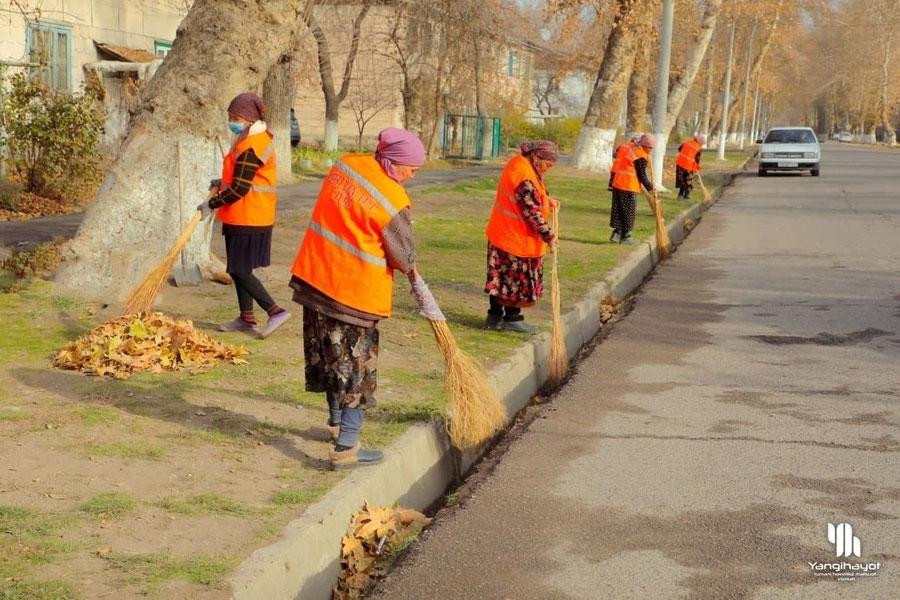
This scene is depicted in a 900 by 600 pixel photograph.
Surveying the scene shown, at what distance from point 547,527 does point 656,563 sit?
1.97 feet

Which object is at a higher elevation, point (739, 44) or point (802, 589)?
point (739, 44)

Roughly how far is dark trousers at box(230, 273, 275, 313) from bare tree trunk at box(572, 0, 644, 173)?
2005cm

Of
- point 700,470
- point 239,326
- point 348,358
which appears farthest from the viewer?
point 239,326

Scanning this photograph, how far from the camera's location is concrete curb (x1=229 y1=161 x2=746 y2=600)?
4.01 meters

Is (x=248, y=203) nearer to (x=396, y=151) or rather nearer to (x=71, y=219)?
(x=396, y=151)

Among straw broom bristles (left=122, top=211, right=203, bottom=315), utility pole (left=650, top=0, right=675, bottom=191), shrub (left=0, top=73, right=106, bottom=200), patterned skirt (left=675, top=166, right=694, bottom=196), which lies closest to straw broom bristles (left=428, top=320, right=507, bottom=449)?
straw broom bristles (left=122, top=211, right=203, bottom=315)

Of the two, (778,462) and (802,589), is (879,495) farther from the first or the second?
(802,589)

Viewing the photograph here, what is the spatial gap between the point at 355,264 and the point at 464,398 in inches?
41.3

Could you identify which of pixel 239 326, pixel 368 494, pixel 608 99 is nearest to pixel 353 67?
pixel 608 99

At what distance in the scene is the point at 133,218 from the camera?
30.0 ft

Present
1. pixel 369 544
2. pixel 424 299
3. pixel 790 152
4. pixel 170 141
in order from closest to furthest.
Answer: pixel 369 544 < pixel 424 299 < pixel 170 141 < pixel 790 152

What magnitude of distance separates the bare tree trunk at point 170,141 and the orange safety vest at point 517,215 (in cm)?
240

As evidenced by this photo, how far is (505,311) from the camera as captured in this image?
883 cm

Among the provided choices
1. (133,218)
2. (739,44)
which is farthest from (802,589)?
(739,44)
